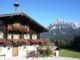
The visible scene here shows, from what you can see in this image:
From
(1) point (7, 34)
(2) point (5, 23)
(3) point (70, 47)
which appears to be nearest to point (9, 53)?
(1) point (7, 34)

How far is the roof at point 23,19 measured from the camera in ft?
93.4

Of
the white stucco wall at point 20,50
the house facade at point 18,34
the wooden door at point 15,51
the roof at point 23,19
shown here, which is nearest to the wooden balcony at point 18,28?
the house facade at point 18,34

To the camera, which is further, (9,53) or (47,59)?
(9,53)

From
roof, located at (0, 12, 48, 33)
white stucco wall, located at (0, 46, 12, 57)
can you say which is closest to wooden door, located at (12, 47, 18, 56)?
white stucco wall, located at (0, 46, 12, 57)

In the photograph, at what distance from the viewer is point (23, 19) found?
105ft

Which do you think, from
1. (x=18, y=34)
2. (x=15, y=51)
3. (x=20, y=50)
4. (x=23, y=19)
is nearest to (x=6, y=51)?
(x=15, y=51)

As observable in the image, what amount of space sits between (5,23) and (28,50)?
25.3 feet

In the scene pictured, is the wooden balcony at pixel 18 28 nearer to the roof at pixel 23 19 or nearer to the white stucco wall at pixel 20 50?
the roof at pixel 23 19

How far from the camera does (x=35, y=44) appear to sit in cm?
3391

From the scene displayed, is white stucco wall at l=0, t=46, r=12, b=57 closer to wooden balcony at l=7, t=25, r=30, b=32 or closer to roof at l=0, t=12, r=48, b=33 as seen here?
wooden balcony at l=7, t=25, r=30, b=32

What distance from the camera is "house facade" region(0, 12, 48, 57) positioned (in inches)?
1120

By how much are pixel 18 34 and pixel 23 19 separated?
3319mm

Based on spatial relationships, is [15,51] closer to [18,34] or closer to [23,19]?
[18,34]

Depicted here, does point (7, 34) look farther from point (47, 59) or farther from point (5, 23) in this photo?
point (47, 59)
